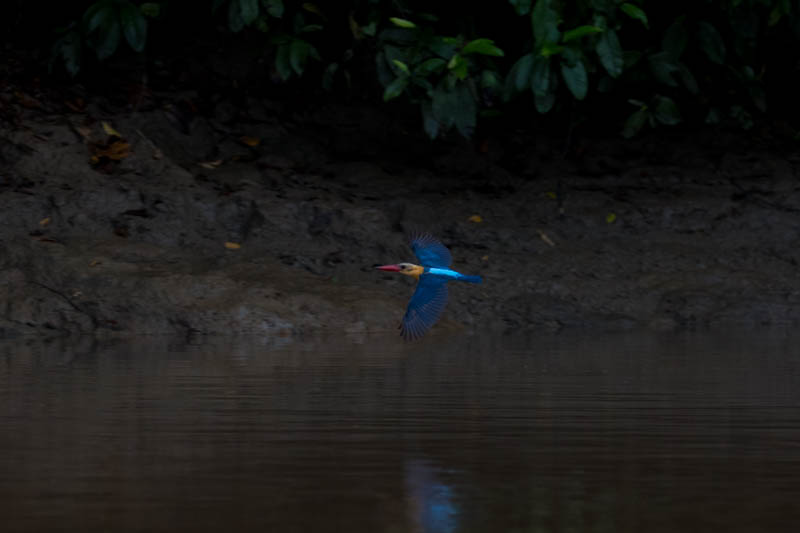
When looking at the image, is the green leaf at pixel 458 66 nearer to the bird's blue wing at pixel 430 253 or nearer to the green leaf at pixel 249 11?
the green leaf at pixel 249 11

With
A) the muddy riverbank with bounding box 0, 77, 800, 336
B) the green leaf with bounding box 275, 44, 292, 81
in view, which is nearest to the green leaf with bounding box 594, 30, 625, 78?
the muddy riverbank with bounding box 0, 77, 800, 336

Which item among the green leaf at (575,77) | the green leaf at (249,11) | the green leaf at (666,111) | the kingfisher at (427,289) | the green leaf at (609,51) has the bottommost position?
the kingfisher at (427,289)

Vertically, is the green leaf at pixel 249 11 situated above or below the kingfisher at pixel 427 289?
above

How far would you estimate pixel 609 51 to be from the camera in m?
11.5

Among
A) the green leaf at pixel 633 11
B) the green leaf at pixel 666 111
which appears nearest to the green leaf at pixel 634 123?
the green leaf at pixel 666 111

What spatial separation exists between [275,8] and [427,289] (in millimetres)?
4091

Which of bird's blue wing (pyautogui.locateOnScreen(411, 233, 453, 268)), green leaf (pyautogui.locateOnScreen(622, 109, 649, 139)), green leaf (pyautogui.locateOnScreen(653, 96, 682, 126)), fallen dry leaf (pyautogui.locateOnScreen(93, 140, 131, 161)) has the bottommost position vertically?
bird's blue wing (pyautogui.locateOnScreen(411, 233, 453, 268))

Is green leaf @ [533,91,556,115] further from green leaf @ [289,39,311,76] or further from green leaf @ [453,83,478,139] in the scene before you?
green leaf @ [289,39,311,76]

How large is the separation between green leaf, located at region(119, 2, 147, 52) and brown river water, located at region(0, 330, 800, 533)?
3.97 meters

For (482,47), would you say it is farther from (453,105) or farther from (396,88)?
(396,88)

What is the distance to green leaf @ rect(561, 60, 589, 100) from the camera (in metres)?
11.2

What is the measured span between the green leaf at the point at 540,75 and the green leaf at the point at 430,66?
0.74m

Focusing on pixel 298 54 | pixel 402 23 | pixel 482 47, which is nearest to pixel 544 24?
pixel 482 47

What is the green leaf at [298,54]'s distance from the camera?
12.0 metres
